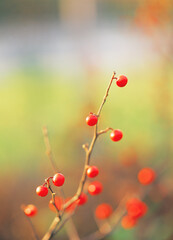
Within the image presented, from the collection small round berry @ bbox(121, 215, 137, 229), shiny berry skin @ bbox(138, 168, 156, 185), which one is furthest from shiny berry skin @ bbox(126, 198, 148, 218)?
shiny berry skin @ bbox(138, 168, 156, 185)

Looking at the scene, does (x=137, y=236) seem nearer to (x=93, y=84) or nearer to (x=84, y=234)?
(x=84, y=234)

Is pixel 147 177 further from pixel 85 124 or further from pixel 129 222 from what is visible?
pixel 85 124

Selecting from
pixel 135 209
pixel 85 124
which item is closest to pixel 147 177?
pixel 135 209

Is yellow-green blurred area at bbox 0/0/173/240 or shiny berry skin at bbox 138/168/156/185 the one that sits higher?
yellow-green blurred area at bbox 0/0/173/240

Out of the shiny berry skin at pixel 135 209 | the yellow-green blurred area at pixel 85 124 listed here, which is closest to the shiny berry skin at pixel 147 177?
the yellow-green blurred area at pixel 85 124

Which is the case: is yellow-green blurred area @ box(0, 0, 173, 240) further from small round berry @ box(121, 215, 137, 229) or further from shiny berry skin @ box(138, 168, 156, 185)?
small round berry @ box(121, 215, 137, 229)

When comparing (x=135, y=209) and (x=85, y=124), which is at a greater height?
(x=85, y=124)

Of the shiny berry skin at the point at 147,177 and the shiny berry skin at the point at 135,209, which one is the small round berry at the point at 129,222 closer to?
the shiny berry skin at the point at 135,209

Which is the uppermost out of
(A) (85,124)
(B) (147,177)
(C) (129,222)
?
(A) (85,124)

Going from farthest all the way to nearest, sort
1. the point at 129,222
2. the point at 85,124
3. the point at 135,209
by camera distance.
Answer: the point at 85,124 → the point at 129,222 → the point at 135,209
